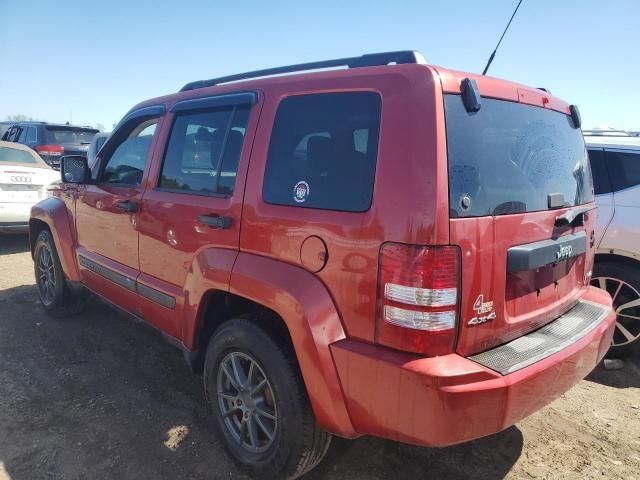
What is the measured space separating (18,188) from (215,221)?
6.22 m

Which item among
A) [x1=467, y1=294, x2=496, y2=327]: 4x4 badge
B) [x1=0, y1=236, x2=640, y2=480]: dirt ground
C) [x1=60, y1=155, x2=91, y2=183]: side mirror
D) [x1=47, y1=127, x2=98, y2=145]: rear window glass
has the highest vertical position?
[x1=47, y1=127, x2=98, y2=145]: rear window glass

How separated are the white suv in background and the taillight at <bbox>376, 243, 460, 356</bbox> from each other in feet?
9.20

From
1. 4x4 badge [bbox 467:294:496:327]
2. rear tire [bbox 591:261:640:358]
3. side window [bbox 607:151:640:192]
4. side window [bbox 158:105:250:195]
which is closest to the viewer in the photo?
4x4 badge [bbox 467:294:496:327]

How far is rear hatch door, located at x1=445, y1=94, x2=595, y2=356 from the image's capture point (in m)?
1.79

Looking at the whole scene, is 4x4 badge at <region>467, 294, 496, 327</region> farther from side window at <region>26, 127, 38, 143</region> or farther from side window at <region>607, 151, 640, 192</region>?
side window at <region>26, 127, 38, 143</region>

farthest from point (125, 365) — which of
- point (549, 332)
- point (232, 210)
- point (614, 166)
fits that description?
point (614, 166)

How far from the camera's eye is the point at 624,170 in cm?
390

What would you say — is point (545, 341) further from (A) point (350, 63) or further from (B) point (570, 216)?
(A) point (350, 63)

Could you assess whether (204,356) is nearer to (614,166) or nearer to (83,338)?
(83,338)

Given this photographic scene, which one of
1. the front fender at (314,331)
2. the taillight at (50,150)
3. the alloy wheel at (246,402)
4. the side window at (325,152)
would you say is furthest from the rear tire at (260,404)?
the taillight at (50,150)

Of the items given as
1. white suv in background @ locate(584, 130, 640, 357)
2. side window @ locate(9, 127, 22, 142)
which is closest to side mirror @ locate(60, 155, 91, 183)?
white suv in background @ locate(584, 130, 640, 357)

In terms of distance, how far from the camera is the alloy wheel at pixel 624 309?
372 cm

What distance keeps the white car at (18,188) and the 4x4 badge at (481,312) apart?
6784 mm

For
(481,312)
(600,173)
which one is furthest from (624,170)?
(481,312)
